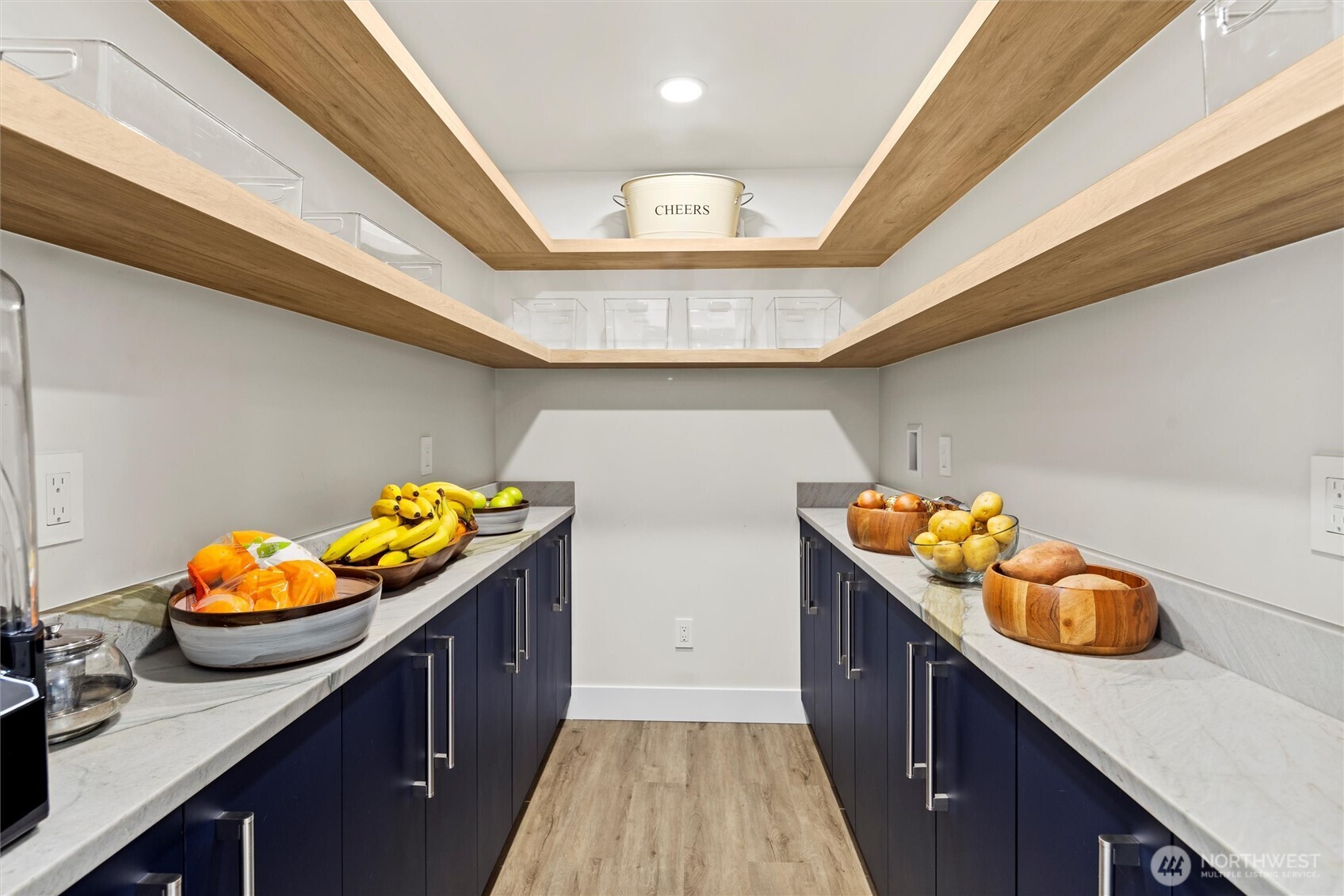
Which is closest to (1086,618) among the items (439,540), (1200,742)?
(1200,742)

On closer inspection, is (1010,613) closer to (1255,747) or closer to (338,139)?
(1255,747)

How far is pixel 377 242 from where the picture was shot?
5.11ft

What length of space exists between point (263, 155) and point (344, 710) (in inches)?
37.0

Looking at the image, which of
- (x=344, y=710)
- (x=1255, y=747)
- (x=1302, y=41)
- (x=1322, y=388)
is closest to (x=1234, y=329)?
(x=1322, y=388)

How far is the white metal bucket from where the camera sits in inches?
Result: 93.3

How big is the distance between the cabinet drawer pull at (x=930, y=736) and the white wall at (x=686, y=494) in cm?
156

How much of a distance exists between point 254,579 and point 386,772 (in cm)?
41

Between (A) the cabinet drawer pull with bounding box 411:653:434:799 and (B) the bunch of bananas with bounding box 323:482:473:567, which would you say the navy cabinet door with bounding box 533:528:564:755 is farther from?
(A) the cabinet drawer pull with bounding box 411:653:434:799

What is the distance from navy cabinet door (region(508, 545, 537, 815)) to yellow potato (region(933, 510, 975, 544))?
3.77 feet

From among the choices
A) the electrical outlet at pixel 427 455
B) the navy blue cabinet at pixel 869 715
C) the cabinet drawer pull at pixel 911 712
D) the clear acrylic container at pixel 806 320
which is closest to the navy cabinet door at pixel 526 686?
the electrical outlet at pixel 427 455

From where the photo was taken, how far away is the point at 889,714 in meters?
1.52

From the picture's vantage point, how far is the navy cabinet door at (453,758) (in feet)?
4.34

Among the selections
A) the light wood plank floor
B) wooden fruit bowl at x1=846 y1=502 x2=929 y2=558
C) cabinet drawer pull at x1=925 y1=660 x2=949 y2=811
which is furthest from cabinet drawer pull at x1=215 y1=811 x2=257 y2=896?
wooden fruit bowl at x1=846 y1=502 x2=929 y2=558

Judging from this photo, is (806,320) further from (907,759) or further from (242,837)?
(242,837)
